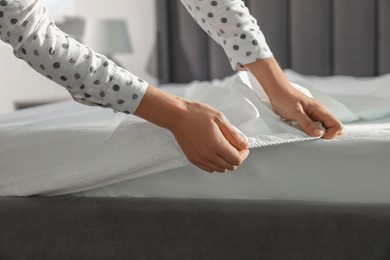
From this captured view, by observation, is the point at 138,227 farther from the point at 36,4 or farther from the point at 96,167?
the point at 36,4

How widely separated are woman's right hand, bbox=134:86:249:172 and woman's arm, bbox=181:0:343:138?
19 cm

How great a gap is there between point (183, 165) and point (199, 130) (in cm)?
12

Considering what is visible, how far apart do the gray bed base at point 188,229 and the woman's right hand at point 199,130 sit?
89 millimetres

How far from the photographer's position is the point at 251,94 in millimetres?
1485

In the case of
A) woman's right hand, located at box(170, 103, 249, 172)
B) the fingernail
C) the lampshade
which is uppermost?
woman's right hand, located at box(170, 103, 249, 172)

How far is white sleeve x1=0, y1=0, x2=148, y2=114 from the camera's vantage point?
1.22 m

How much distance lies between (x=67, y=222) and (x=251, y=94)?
445mm

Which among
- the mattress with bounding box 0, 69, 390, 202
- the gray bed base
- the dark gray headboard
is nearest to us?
the gray bed base

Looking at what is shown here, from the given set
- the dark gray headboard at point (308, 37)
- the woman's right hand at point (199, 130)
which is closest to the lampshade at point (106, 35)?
the dark gray headboard at point (308, 37)

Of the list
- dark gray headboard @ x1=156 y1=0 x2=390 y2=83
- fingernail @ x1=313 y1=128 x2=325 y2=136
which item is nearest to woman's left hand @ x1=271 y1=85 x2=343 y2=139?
fingernail @ x1=313 y1=128 x2=325 y2=136

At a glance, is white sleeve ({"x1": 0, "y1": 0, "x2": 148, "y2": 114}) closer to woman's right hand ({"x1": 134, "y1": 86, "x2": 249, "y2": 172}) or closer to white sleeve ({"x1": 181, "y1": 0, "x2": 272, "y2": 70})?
woman's right hand ({"x1": 134, "y1": 86, "x2": 249, "y2": 172})

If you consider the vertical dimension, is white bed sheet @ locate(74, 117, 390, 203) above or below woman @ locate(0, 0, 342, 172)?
below

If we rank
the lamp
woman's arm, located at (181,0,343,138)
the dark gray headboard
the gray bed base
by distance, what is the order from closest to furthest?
1. the gray bed base
2. woman's arm, located at (181,0,343,138)
3. the dark gray headboard
4. the lamp

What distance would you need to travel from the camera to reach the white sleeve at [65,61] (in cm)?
122
